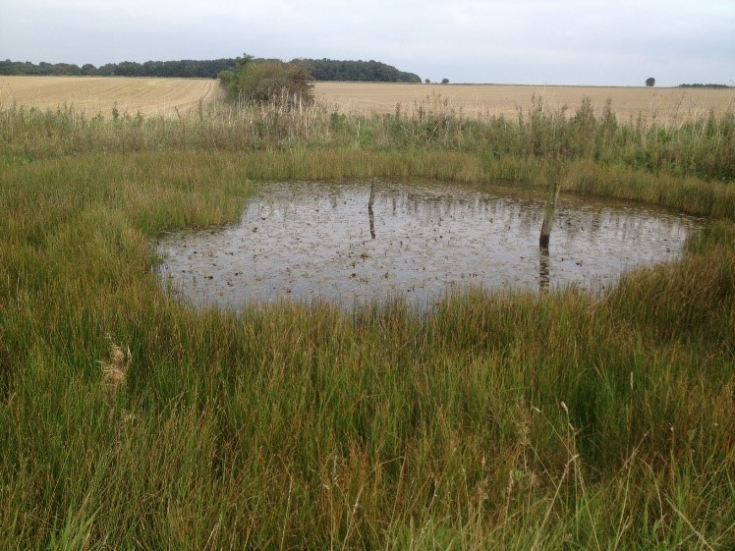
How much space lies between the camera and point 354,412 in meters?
2.98

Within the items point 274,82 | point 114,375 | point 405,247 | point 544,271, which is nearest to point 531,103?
point 274,82

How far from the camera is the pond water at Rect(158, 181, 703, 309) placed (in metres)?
5.67

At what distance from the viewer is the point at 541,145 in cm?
1293

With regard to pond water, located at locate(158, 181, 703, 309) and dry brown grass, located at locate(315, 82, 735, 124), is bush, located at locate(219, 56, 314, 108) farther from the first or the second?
pond water, located at locate(158, 181, 703, 309)

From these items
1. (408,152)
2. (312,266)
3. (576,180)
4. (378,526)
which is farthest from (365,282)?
(408,152)

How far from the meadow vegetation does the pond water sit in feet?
2.12

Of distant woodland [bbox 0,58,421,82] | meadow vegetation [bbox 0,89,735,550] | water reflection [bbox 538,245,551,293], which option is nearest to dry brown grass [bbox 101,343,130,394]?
meadow vegetation [bbox 0,89,735,550]

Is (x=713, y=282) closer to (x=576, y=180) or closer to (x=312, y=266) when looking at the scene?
(x=312, y=266)

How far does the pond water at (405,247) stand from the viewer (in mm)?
5673

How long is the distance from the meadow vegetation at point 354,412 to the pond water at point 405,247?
65cm

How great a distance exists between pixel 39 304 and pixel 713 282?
5269mm

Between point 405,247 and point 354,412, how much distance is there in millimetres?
4290

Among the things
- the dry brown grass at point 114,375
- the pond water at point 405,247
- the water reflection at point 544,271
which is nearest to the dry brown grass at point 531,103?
the pond water at point 405,247

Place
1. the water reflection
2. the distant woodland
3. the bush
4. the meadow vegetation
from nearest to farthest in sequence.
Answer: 1. the meadow vegetation
2. the water reflection
3. the bush
4. the distant woodland
